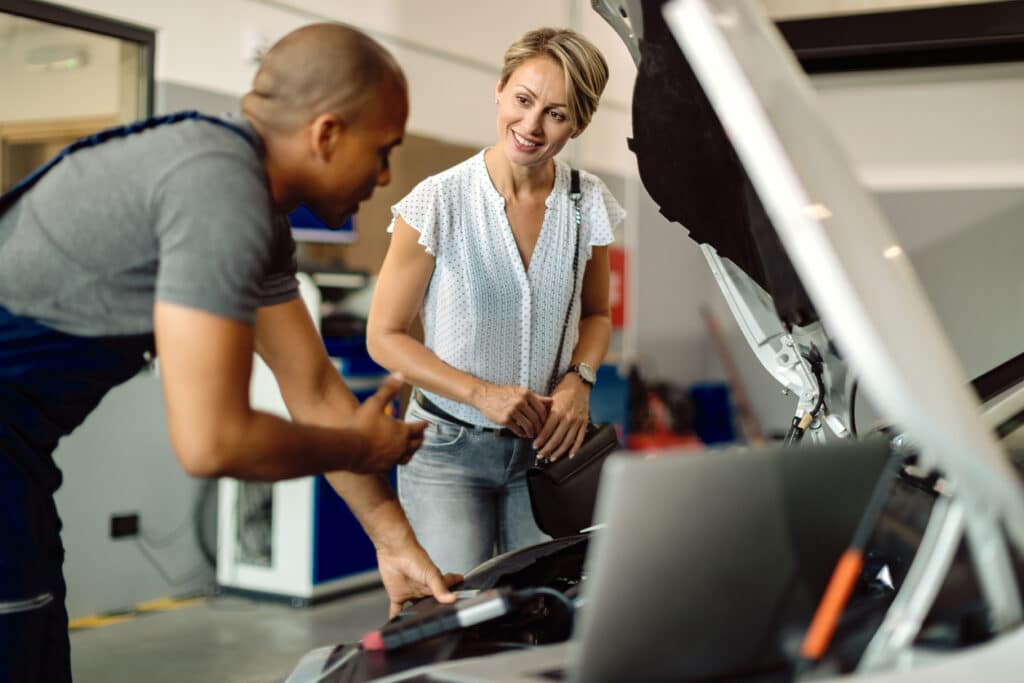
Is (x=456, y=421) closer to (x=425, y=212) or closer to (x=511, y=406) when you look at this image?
(x=511, y=406)

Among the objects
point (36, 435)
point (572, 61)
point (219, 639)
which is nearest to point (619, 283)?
point (219, 639)

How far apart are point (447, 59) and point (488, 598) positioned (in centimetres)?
599

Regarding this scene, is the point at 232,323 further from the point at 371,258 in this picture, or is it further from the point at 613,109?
the point at 613,109

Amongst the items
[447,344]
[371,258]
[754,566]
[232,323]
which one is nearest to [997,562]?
[754,566]

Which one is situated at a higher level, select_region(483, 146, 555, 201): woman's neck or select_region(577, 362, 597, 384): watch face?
select_region(483, 146, 555, 201): woman's neck

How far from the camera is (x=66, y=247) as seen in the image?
1.26 metres

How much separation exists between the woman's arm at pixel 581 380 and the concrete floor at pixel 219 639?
1953 millimetres

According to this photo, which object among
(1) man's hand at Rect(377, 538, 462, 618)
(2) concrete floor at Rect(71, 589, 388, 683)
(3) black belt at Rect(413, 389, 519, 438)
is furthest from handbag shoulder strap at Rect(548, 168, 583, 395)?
(2) concrete floor at Rect(71, 589, 388, 683)

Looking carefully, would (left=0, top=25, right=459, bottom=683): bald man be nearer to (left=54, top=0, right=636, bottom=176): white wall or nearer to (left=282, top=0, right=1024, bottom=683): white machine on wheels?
(left=282, top=0, right=1024, bottom=683): white machine on wheels

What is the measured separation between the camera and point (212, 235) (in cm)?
114

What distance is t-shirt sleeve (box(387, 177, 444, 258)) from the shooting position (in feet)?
6.89

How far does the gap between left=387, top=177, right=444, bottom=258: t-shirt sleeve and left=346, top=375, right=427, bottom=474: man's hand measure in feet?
2.73

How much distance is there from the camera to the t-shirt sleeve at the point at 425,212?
82.7 inches

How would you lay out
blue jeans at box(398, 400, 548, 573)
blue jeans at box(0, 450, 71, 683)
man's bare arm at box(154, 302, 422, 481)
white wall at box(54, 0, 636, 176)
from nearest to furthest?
man's bare arm at box(154, 302, 422, 481) → blue jeans at box(0, 450, 71, 683) → blue jeans at box(398, 400, 548, 573) → white wall at box(54, 0, 636, 176)
